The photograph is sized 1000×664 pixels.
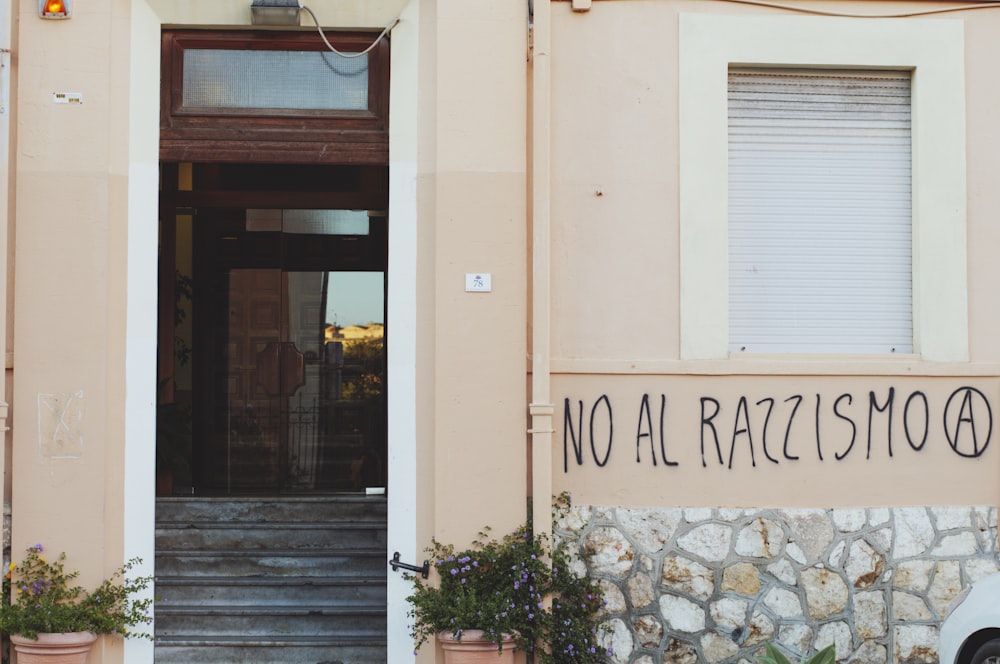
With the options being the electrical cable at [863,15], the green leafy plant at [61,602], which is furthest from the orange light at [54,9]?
the electrical cable at [863,15]

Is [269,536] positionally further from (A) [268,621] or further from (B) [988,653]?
(B) [988,653]

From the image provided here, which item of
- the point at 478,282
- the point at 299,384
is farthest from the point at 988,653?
the point at 299,384

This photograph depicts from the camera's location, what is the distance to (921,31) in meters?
6.77

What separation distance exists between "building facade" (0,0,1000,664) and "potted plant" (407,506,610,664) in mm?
178

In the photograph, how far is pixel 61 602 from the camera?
6152 mm

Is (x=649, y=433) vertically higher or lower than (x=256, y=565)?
higher

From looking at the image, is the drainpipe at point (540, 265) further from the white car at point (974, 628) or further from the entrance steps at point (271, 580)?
the white car at point (974, 628)

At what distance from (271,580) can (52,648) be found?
168 centimetres

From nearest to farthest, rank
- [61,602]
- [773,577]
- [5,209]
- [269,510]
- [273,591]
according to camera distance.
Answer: [61,602]
[5,209]
[773,577]
[273,591]
[269,510]

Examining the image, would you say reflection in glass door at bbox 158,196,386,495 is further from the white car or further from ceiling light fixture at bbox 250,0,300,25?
the white car

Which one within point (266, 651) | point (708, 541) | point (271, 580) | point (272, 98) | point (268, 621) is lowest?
point (266, 651)

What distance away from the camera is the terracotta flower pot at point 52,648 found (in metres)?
6.02

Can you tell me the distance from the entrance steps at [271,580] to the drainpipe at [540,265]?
5.47 feet

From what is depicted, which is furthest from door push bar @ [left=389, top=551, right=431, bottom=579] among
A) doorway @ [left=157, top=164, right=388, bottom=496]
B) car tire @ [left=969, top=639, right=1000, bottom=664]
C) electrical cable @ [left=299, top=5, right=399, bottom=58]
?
doorway @ [left=157, top=164, right=388, bottom=496]
